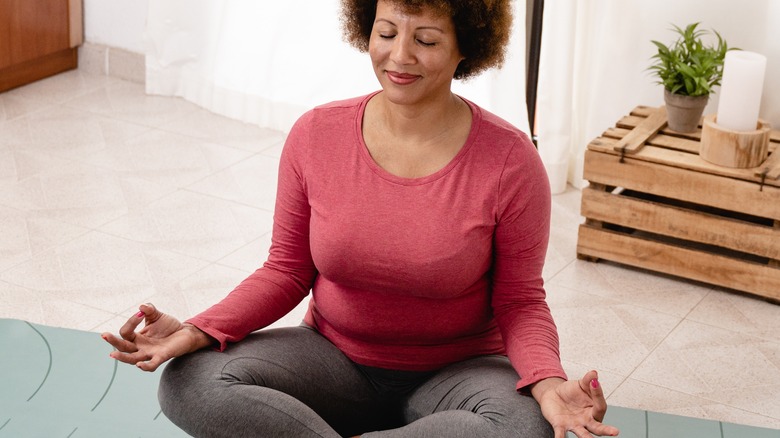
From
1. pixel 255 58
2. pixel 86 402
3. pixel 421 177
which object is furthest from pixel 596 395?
pixel 255 58

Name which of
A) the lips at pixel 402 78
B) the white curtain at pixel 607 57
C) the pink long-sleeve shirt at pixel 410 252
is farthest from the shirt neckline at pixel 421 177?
the white curtain at pixel 607 57

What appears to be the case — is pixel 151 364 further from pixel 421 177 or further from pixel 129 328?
pixel 421 177

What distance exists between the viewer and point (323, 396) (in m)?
1.49

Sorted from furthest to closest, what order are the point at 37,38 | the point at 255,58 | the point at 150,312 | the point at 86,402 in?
the point at 37,38
the point at 255,58
the point at 86,402
the point at 150,312

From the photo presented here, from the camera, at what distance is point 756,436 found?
190 cm

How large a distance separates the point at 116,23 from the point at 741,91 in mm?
2220

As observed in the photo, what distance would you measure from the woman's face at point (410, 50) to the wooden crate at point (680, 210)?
106cm

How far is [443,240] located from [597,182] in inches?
44.3

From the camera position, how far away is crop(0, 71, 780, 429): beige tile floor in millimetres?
2131

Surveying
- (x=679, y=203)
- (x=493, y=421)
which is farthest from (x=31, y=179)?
(x=493, y=421)

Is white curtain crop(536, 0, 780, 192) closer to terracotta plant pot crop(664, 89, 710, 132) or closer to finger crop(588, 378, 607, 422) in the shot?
terracotta plant pot crop(664, 89, 710, 132)

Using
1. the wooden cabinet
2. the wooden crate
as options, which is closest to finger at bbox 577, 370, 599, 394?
the wooden crate

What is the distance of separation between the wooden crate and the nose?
1.10 m

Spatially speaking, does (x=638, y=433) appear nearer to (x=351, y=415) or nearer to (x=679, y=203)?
(x=351, y=415)
